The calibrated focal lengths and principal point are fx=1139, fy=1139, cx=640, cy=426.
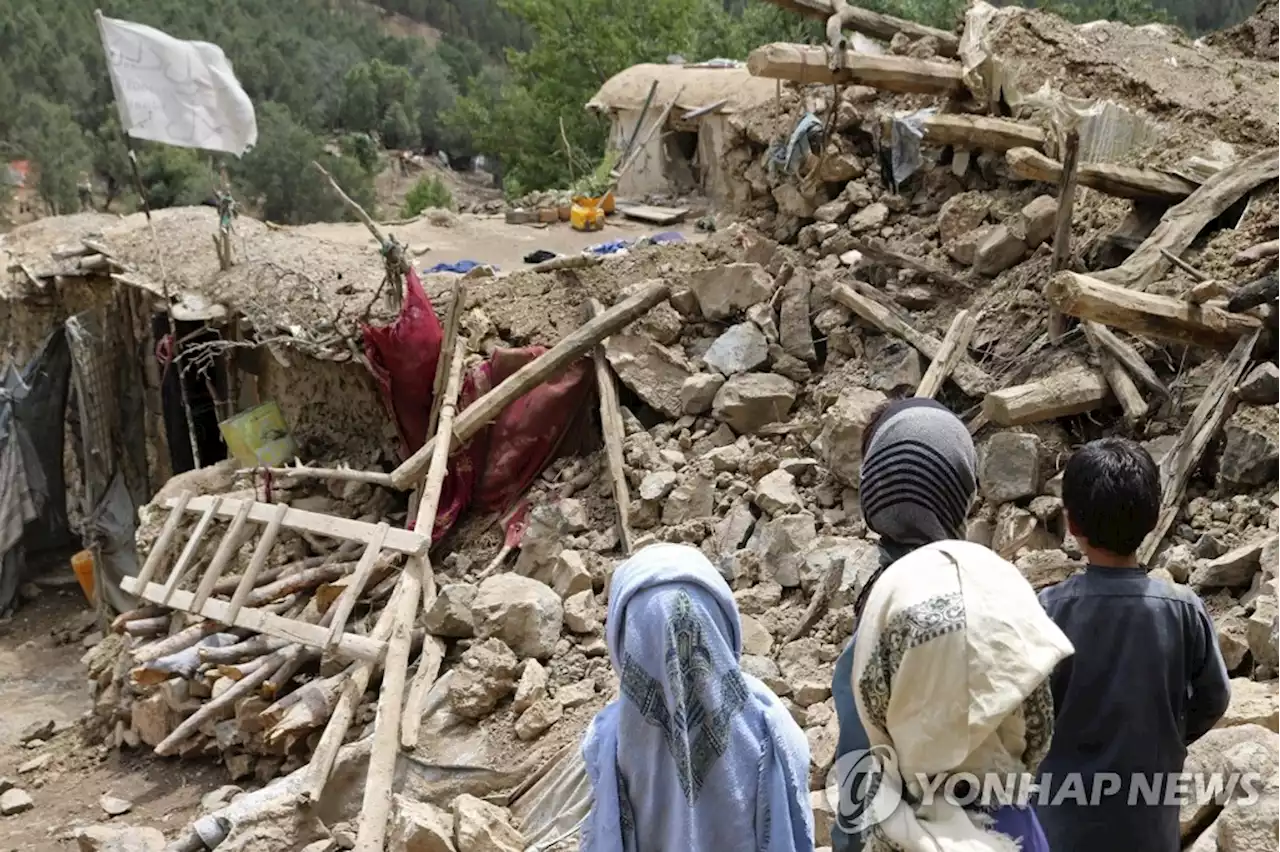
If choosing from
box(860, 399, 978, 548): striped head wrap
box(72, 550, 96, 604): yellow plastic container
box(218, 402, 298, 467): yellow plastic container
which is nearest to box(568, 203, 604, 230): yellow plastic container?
box(218, 402, 298, 467): yellow plastic container

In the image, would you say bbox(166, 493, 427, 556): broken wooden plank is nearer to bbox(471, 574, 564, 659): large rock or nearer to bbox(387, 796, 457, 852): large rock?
bbox(471, 574, 564, 659): large rock

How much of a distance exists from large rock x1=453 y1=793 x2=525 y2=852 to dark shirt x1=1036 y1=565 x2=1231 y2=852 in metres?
2.39

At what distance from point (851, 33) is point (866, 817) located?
298 inches

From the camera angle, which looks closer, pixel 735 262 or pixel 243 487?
pixel 735 262

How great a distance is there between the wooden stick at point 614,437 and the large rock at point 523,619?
69cm

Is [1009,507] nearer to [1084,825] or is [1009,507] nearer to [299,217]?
[1084,825]

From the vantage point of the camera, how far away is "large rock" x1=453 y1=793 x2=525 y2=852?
4.06 metres

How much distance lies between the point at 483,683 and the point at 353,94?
37.5 metres

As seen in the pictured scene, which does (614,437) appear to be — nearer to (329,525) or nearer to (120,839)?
(329,525)

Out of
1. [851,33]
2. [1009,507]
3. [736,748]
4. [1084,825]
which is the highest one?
[851,33]

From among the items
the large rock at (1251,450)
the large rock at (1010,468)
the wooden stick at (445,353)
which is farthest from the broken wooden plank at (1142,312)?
the wooden stick at (445,353)

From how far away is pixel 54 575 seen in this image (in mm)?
11609

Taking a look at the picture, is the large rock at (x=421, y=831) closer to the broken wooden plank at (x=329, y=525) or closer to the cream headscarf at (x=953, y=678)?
the broken wooden plank at (x=329, y=525)

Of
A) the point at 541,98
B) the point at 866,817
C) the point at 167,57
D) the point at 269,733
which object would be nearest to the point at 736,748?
the point at 866,817
